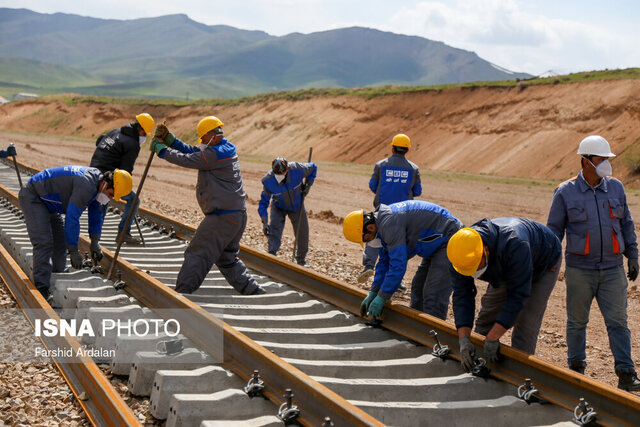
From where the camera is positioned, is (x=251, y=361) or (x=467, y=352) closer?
(x=251, y=361)

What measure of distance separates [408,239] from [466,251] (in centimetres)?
159

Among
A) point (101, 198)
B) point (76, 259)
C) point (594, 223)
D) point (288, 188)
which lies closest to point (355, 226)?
point (594, 223)

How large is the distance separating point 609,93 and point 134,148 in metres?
28.5

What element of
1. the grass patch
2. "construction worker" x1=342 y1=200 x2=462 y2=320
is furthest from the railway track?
the grass patch

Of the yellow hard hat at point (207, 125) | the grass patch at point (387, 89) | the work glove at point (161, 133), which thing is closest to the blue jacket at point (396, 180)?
the yellow hard hat at point (207, 125)

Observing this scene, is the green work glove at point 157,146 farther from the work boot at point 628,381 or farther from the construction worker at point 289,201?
the work boot at point 628,381

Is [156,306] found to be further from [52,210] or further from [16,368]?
[52,210]

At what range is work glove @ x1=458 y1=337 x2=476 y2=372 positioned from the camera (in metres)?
5.06

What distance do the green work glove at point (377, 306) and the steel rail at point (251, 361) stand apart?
54.3 inches

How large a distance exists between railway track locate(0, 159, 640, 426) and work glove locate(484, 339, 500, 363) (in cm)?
10

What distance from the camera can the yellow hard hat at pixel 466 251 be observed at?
477cm

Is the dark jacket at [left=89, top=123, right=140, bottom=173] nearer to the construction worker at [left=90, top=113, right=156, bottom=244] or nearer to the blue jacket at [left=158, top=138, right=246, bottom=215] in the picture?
the construction worker at [left=90, top=113, right=156, bottom=244]

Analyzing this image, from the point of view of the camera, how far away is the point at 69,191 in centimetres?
744

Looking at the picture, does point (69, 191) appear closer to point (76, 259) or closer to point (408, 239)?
point (76, 259)
